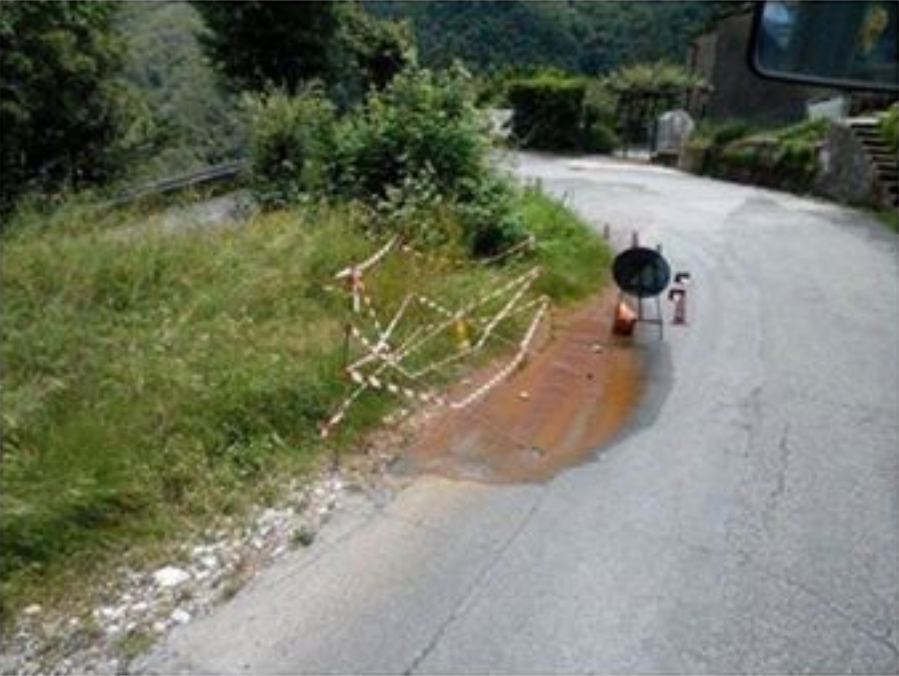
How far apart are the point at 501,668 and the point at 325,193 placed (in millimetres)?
8985

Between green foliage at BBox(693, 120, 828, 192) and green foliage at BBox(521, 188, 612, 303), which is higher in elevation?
green foliage at BBox(521, 188, 612, 303)

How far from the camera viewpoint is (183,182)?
15664 millimetres

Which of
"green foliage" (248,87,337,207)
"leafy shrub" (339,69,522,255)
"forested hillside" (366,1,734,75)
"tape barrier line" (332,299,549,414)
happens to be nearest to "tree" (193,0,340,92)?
"green foliage" (248,87,337,207)

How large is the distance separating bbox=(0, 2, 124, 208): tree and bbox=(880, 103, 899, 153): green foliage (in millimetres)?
14294

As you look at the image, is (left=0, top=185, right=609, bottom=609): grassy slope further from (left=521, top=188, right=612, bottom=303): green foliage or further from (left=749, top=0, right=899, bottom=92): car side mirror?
(left=749, top=0, right=899, bottom=92): car side mirror

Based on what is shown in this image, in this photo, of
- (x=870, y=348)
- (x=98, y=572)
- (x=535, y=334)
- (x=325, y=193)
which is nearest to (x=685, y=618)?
(x=98, y=572)

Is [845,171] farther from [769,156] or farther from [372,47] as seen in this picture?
[372,47]

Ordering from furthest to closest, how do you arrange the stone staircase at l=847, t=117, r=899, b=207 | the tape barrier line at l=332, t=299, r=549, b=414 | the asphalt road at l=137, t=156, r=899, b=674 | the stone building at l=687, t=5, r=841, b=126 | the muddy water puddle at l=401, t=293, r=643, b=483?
the stone building at l=687, t=5, r=841, b=126, the stone staircase at l=847, t=117, r=899, b=207, the tape barrier line at l=332, t=299, r=549, b=414, the muddy water puddle at l=401, t=293, r=643, b=483, the asphalt road at l=137, t=156, r=899, b=674

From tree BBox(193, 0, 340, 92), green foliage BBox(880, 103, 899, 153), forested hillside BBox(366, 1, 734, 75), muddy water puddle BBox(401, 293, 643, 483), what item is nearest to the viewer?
muddy water puddle BBox(401, 293, 643, 483)

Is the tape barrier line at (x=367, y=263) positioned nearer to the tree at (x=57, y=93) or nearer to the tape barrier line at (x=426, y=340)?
the tape barrier line at (x=426, y=340)

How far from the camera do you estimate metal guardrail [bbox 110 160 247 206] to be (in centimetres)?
1349

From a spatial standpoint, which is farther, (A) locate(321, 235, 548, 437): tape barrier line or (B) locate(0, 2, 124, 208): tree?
(B) locate(0, 2, 124, 208): tree

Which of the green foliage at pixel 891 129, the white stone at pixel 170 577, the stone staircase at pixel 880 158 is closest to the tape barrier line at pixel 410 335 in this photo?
the white stone at pixel 170 577

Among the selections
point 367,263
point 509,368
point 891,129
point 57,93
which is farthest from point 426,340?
point 891,129
